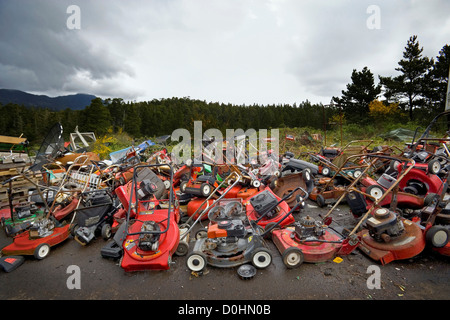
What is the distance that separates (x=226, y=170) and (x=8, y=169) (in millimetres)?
7978

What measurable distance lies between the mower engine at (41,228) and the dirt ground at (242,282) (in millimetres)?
599

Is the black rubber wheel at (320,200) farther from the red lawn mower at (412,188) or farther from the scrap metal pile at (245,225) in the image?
the red lawn mower at (412,188)

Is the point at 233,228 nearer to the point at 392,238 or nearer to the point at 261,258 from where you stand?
the point at 261,258

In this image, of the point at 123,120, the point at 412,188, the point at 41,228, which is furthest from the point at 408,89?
the point at 123,120

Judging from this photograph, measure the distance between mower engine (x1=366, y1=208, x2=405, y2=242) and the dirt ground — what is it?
0.45 m

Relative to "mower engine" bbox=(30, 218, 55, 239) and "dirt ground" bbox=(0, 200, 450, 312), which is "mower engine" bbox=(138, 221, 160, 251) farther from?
"mower engine" bbox=(30, 218, 55, 239)

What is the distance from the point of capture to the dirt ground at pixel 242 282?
3.03 meters

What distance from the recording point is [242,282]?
333 cm

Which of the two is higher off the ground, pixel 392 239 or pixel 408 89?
pixel 408 89

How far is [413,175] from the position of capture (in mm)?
5207

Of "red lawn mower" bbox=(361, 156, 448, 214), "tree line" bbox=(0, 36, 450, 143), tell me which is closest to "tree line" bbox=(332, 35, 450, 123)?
"tree line" bbox=(0, 36, 450, 143)

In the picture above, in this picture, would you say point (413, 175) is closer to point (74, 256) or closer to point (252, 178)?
point (252, 178)

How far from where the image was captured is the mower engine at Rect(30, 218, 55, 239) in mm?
4359

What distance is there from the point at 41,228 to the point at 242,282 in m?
4.00
